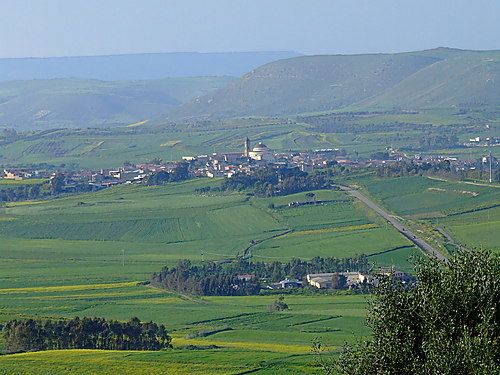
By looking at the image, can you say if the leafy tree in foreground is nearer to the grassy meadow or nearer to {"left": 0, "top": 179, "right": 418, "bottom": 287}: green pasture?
the grassy meadow

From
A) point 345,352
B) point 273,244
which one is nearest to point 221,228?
point 273,244

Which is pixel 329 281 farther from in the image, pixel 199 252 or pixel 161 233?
pixel 161 233

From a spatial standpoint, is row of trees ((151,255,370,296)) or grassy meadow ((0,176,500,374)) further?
row of trees ((151,255,370,296))

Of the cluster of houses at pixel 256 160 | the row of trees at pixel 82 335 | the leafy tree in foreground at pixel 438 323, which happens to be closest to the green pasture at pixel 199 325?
the row of trees at pixel 82 335

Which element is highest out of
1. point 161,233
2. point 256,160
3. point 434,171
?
point 256,160

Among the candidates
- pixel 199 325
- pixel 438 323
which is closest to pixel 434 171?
pixel 199 325

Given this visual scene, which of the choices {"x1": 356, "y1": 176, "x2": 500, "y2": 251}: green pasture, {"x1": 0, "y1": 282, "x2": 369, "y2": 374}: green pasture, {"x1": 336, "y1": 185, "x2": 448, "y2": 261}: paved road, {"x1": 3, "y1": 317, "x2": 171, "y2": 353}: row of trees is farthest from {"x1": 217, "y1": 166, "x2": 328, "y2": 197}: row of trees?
{"x1": 3, "y1": 317, "x2": 171, "y2": 353}: row of trees

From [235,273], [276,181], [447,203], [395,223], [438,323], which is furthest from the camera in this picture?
[276,181]
